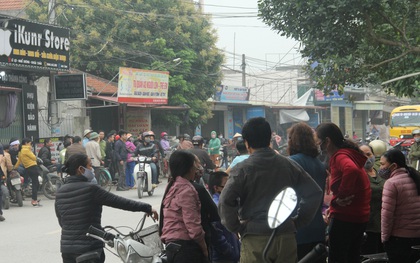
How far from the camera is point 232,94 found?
40094 millimetres

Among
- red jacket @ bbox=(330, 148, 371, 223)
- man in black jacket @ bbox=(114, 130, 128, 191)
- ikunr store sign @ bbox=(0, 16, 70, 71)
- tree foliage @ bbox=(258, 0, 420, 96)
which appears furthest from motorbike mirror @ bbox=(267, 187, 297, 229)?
man in black jacket @ bbox=(114, 130, 128, 191)

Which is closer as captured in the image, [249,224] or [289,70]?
[249,224]

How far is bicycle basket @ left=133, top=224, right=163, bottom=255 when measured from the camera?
18.0 feet

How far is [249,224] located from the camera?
4758mm

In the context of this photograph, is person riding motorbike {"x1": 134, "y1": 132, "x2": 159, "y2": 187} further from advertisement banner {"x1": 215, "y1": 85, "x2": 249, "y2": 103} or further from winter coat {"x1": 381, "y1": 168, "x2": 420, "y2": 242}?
advertisement banner {"x1": 215, "y1": 85, "x2": 249, "y2": 103}

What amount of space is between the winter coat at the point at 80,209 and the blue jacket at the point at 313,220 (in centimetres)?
146

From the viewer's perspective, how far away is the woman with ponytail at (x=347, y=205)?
592cm

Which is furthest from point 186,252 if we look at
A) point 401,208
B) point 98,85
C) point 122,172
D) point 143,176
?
point 98,85

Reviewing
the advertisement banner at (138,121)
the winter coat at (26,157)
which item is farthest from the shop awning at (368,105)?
the winter coat at (26,157)

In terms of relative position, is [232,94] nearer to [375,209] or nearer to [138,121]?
[138,121]

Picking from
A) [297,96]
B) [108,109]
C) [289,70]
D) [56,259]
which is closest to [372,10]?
[56,259]

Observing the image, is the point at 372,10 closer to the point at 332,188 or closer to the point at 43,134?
the point at 332,188

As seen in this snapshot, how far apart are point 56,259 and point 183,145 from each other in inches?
198

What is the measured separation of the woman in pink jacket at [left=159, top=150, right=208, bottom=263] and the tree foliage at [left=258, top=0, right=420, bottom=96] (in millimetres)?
4995
